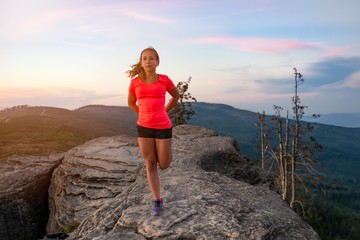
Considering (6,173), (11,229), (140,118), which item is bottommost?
(11,229)

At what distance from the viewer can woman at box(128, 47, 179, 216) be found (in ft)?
27.6

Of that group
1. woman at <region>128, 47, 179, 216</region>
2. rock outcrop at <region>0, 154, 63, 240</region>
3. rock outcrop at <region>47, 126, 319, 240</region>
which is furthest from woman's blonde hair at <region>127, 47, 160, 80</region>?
rock outcrop at <region>0, 154, 63, 240</region>

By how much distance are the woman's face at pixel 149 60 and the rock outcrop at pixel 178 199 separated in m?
3.39

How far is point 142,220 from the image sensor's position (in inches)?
337

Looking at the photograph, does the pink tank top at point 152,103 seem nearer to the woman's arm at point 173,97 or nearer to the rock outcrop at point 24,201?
the woman's arm at point 173,97

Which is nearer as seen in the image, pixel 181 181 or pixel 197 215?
pixel 197 215

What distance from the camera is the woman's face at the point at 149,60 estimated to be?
27.3 ft

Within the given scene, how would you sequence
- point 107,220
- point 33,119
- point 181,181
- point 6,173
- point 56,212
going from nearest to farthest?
point 107,220
point 181,181
point 56,212
point 6,173
point 33,119

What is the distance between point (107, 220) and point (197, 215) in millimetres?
2411

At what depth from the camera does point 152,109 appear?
843cm

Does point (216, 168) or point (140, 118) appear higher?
point (140, 118)

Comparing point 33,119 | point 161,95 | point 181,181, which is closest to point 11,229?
point 181,181

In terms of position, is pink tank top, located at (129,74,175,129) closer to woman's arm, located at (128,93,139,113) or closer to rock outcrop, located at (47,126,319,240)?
woman's arm, located at (128,93,139,113)

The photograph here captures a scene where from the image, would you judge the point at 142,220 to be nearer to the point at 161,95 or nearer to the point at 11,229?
the point at 161,95
